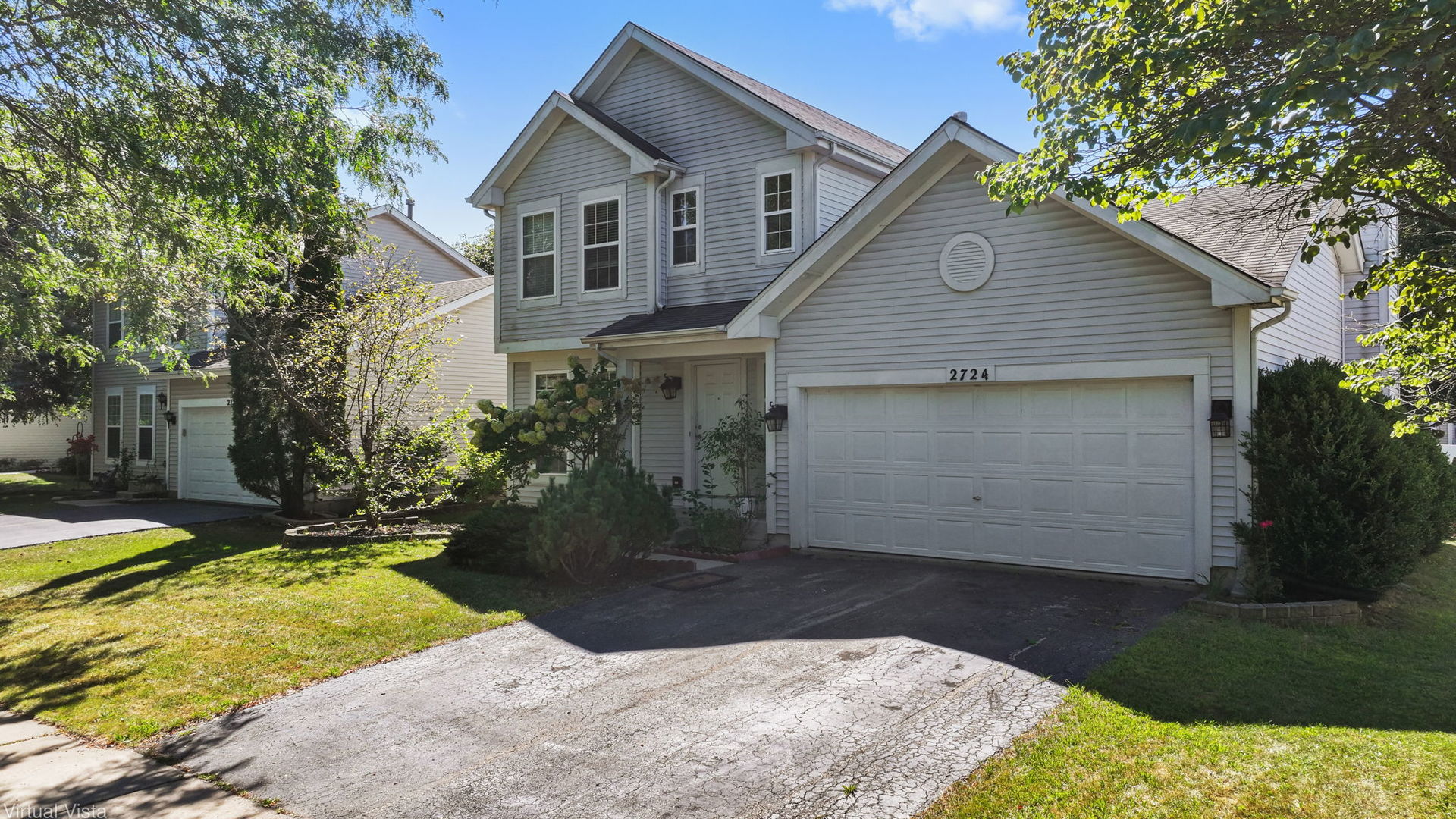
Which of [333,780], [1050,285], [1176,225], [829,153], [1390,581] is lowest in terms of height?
[333,780]

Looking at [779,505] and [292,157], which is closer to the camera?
[292,157]

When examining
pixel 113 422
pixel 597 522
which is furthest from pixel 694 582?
pixel 113 422

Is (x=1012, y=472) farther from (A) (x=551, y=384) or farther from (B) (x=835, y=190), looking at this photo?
(A) (x=551, y=384)

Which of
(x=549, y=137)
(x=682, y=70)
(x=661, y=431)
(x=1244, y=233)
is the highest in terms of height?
(x=682, y=70)

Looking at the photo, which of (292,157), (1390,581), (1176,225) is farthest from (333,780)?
(1176,225)

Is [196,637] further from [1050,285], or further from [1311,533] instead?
[1311,533]

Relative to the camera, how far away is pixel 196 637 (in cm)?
786

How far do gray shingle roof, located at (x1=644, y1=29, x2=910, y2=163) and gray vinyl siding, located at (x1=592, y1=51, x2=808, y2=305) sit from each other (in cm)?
37

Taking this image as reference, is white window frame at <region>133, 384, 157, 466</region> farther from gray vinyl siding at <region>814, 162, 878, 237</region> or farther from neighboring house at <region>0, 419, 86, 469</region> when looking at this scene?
gray vinyl siding at <region>814, 162, 878, 237</region>

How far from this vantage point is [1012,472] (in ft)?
33.8

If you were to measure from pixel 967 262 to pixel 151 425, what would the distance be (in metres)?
21.1

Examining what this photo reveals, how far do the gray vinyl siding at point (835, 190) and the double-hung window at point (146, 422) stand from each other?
1820 centimetres

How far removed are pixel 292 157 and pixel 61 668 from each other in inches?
199

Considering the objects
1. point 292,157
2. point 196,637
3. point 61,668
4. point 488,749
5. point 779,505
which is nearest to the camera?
point 488,749
